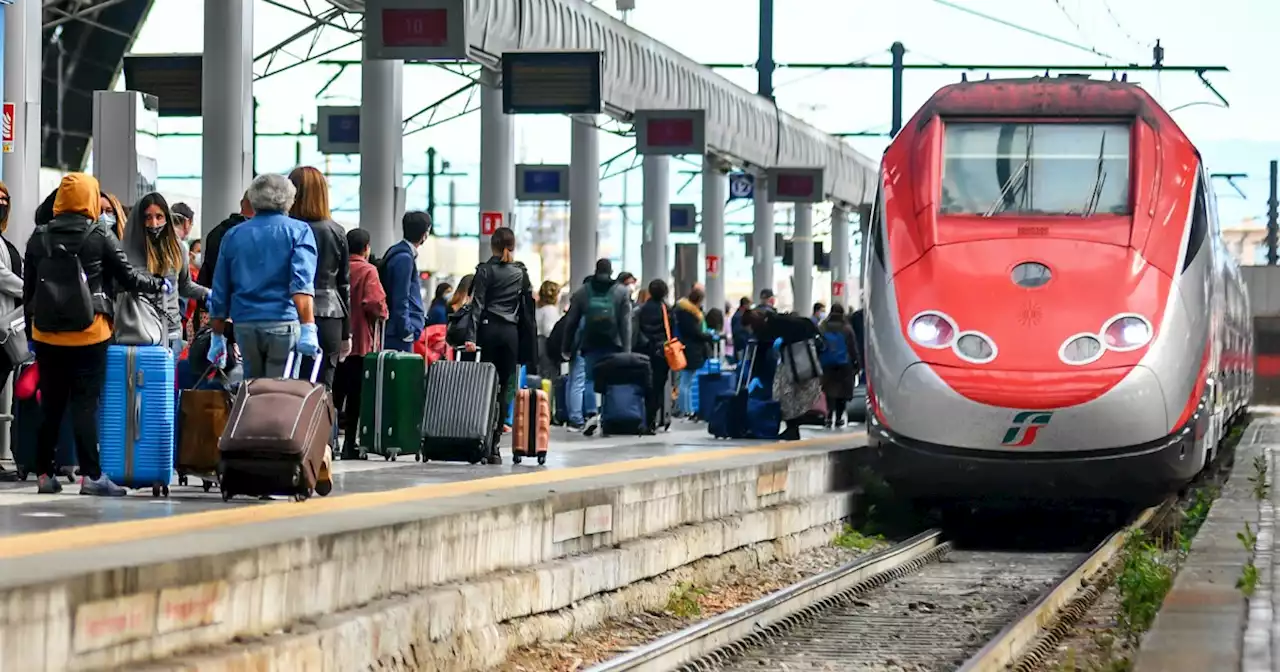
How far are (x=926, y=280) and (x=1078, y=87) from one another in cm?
227

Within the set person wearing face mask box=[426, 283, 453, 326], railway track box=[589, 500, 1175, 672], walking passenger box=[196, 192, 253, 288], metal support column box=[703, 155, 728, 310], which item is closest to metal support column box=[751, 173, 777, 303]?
metal support column box=[703, 155, 728, 310]

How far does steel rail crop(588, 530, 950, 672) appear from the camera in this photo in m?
9.50

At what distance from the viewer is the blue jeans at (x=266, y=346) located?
11.5 metres

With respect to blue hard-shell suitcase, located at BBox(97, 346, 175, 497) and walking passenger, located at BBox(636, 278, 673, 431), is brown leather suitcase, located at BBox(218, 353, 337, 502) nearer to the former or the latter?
blue hard-shell suitcase, located at BBox(97, 346, 175, 497)

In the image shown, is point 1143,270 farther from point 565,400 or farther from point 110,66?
point 110,66

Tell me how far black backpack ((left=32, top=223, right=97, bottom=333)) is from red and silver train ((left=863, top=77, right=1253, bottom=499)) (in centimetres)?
607

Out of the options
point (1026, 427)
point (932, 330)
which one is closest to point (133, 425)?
point (932, 330)

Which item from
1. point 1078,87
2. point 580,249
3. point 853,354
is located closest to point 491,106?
point 580,249

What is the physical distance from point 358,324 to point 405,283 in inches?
18.3

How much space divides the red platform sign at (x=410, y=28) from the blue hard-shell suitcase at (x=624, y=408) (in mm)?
3574

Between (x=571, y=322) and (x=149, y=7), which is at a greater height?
(x=149, y=7)

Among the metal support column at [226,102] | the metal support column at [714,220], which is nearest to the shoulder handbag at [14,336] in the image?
the metal support column at [226,102]

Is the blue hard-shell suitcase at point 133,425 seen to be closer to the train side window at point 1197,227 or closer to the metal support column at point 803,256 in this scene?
the train side window at point 1197,227

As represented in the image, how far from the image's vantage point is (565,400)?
23688mm
